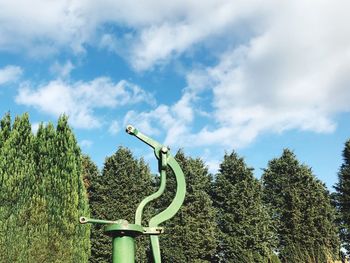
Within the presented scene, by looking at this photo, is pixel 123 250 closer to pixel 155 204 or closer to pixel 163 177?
pixel 163 177

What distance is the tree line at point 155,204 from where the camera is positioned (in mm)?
15156

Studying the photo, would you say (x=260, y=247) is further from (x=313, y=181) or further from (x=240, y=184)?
(x=313, y=181)

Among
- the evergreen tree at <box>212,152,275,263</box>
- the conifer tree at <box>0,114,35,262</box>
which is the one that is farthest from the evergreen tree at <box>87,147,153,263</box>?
the conifer tree at <box>0,114,35,262</box>

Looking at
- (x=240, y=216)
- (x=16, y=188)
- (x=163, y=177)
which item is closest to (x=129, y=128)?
(x=163, y=177)

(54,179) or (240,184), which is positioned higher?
(240,184)

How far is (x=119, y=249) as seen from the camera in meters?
2.76

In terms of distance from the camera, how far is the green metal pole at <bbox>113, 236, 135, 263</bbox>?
108 inches

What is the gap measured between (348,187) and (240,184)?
7.00 m

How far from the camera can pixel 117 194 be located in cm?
2377

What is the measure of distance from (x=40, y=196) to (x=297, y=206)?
14912mm

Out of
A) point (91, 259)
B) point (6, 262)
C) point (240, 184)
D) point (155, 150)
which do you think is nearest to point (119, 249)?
point (155, 150)

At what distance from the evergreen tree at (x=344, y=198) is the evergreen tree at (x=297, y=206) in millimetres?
764

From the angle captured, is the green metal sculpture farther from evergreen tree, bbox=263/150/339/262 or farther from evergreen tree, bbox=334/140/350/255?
evergreen tree, bbox=334/140/350/255

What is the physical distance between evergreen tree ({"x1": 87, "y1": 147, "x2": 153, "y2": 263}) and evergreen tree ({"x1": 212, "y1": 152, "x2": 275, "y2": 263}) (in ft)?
13.7
